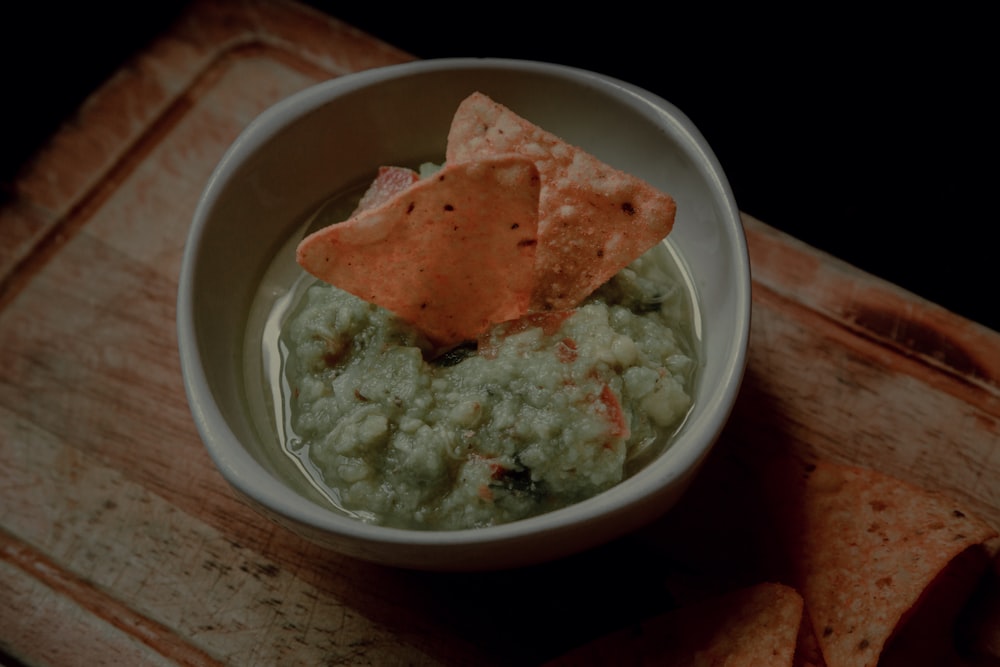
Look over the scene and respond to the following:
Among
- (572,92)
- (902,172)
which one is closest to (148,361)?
(572,92)

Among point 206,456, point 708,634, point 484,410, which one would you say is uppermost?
point 484,410

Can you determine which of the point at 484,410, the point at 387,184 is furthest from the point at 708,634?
the point at 387,184

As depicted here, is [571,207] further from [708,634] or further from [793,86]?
[793,86]

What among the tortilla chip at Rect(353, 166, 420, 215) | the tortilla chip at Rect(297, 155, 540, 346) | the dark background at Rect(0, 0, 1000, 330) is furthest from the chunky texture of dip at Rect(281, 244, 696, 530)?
the dark background at Rect(0, 0, 1000, 330)

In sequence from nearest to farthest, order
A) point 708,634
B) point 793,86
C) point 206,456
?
point 708,634
point 206,456
point 793,86

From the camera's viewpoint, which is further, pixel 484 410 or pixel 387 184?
pixel 387 184
